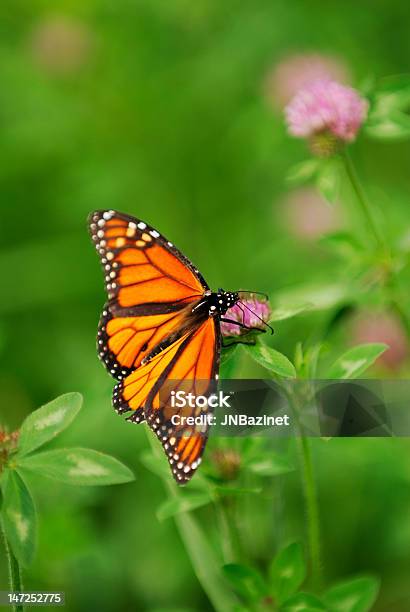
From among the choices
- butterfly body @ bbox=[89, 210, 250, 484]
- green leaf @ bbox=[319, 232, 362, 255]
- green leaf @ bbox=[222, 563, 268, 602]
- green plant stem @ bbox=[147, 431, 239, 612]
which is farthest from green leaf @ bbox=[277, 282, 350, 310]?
green leaf @ bbox=[222, 563, 268, 602]

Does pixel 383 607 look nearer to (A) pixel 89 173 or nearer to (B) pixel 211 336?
(B) pixel 211 336

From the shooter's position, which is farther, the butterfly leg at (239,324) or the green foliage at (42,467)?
the butterfly leg at (239,324)

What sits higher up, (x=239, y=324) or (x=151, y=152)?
(x=151, y=152)

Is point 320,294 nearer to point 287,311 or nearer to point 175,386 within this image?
point 287,311

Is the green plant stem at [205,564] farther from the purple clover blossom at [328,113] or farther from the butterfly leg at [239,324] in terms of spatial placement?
the purple clover blossom at [328,113]

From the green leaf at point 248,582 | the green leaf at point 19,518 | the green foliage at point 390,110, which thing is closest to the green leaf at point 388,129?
the green foliage at point 390,110

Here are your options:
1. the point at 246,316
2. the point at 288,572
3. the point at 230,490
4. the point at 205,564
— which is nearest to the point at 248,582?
the point at 288,572

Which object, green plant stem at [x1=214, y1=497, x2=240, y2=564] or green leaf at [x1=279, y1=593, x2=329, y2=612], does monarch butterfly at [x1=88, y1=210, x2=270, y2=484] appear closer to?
green plant stem at [x1=214, y1=497, x2=240, y2=564]
